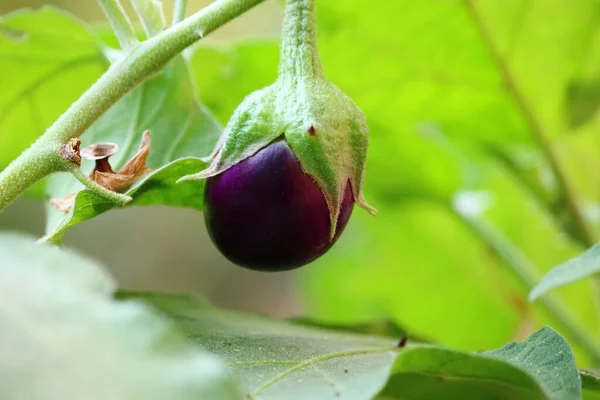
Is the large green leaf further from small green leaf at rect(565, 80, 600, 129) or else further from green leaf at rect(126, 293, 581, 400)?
green leaf at rect(126, 293, 581, 400)

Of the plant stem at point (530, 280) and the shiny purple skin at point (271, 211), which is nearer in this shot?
the shiny purple skin at point (271, 211)

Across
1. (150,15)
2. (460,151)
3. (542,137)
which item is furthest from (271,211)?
(460,151)

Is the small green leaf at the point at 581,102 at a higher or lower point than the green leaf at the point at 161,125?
lower

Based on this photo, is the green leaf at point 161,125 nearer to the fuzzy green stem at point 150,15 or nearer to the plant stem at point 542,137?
the fuzzy green stem at point 150,15

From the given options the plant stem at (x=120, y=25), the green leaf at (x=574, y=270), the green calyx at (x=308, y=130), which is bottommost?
the green leaf at (x=574, y=270)

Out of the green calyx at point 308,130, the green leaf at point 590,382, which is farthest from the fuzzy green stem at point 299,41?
the green leaf at point 590,382

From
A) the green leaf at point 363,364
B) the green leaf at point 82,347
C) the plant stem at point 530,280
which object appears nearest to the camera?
the green leaf at point 82,347

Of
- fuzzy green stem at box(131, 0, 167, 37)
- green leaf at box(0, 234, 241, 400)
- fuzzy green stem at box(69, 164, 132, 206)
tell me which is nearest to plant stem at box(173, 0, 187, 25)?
fuzzy green stem at box(131, 0, 167, 37)

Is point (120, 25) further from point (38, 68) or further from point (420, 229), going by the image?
point (420, 229)
